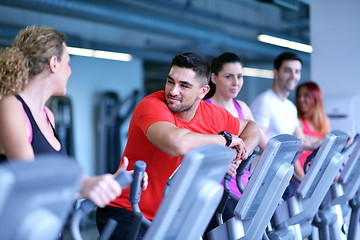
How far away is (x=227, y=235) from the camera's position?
2533mm

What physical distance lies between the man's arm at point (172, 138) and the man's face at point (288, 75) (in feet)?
6.46

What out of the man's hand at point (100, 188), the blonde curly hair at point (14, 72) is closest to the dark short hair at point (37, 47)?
the blonde curly hair at point (14, 72)

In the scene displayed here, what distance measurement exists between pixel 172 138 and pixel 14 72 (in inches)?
26.5

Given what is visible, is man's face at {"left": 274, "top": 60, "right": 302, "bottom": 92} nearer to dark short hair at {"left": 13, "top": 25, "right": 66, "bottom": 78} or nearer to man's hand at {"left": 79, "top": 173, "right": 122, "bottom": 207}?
dark short hair at {"left": 13, "top": 25, "right": 66, "bottom": 78}

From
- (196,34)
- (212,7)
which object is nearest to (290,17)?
(212,7)

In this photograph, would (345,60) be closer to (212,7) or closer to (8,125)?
(8,125)

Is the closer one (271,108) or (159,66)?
(271,108)

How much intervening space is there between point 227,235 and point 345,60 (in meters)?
3.41

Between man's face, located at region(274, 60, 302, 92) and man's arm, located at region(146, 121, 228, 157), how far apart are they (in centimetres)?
197

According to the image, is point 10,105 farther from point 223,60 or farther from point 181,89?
point 223,60

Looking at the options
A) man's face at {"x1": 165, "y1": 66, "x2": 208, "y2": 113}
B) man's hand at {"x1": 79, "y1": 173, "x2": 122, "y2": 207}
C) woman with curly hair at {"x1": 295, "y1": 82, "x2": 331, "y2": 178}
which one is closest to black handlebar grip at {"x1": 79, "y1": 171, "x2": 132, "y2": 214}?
man's hand at {"x1": 79, "y1": 173, "x2": 122, "y2": 207}

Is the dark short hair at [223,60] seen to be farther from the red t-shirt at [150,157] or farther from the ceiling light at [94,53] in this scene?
the ceiling light at [94,53]

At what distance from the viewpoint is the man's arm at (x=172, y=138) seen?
2.22 metres

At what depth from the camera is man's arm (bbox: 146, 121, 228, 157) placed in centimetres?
222
